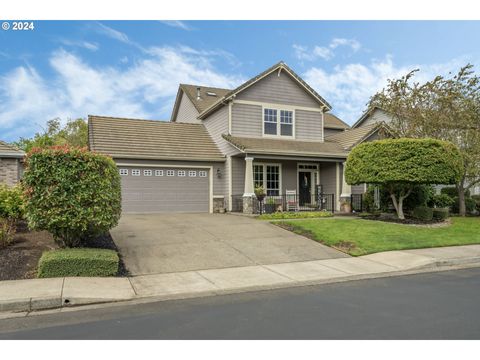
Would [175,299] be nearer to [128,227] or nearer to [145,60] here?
[128,227]

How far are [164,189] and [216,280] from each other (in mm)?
12320

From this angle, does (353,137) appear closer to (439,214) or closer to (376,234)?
(439,214)

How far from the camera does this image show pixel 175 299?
7.10 meters

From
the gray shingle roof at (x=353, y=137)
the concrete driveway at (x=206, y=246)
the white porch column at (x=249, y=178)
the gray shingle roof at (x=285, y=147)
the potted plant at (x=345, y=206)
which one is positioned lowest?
the concrete driveway at (x=206, y=246)

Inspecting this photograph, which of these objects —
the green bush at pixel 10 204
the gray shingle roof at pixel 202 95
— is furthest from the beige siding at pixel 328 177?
the green bush at pixel 10 204

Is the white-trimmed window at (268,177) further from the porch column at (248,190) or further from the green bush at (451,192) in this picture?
the green bush at (451,192)

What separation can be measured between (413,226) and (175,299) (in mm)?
11520

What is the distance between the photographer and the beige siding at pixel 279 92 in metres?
21.5

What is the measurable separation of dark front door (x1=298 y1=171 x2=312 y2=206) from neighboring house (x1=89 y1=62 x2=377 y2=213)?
0.19ft

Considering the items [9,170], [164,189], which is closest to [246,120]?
[164,189]

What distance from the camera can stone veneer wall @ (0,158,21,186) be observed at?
1583cm

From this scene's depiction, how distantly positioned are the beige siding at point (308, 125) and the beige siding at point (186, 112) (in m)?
7.02

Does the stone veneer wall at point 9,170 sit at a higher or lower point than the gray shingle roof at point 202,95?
lower

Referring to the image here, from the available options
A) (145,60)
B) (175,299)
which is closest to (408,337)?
(175,299)
